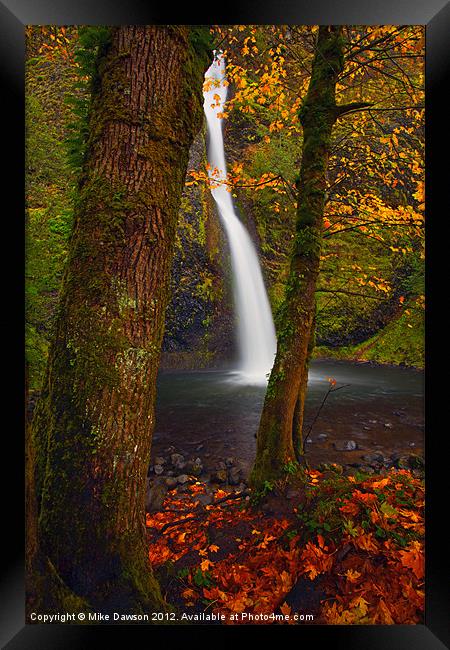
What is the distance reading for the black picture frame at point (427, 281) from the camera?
5.57 ft

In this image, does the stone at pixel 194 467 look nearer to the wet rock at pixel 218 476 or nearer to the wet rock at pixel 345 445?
the wet rock at pixel 218 476

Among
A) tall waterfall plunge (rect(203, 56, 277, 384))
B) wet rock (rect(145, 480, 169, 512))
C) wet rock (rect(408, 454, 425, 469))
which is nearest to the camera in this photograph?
wet rock (rect(145, 480, 169, 512))

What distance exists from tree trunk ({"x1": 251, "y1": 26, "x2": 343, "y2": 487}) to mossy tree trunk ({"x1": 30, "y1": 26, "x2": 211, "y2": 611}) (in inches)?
68.7

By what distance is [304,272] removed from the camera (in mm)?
3160

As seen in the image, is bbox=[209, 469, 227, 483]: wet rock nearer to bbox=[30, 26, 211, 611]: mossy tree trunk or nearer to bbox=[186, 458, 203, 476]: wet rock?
bbox=[186, 458, 203, 476]: wet rock

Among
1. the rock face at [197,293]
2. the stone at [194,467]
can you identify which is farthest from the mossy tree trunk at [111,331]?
the rock face at [197,293]

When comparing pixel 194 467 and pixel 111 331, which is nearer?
pixel 111 331

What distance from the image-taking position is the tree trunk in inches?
122

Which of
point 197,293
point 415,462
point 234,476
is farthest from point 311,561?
point 197,293

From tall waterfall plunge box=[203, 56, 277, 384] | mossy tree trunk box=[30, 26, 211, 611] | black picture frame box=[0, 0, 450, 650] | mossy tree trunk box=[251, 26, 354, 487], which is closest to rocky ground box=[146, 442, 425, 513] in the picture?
mossy tree trunk box=[251, 26, 354, 487]

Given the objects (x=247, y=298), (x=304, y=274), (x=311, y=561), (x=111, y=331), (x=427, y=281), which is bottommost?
(x=311, y=561)

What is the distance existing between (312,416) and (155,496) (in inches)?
169

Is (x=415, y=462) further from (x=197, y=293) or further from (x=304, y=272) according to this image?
(x=197, y=293)
